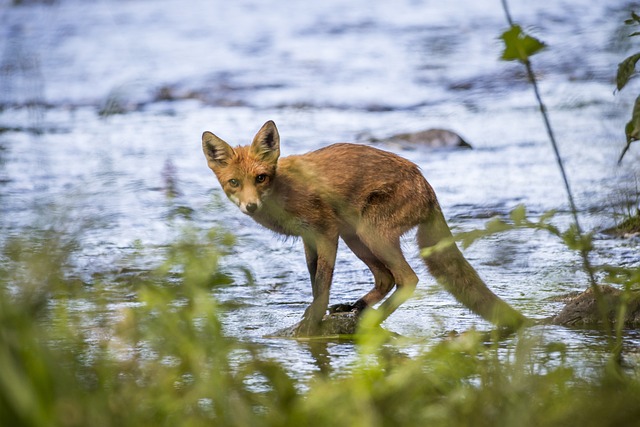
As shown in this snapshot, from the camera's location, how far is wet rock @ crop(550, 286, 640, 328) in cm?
482

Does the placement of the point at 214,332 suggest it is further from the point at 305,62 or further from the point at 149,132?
the point at 305,62

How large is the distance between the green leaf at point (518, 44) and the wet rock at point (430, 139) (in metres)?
7.05

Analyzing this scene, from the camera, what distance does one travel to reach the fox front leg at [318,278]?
5.18 metres

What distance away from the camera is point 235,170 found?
19.2 feet

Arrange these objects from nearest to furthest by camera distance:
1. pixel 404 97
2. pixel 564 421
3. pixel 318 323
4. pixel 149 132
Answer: pixel 564 421 < pixel 318 323 < pixel 149 132 < pixel 404 97

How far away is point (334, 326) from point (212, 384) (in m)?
2.71

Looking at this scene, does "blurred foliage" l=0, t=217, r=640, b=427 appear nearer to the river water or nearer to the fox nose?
the river water

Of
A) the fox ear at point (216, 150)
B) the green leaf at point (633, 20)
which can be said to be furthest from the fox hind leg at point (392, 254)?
the green leaf at point (633, 20)

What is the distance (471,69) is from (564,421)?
11724mm

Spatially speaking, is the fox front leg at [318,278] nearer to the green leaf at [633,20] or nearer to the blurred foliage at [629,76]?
the blurred foliage at [629,76]

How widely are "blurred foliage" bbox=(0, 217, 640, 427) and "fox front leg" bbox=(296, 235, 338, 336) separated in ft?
5.58

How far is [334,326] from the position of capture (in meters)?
5.26

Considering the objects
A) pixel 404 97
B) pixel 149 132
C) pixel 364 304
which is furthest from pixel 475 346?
pixel 404 97

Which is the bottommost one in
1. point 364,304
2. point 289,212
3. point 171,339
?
point 364,304
